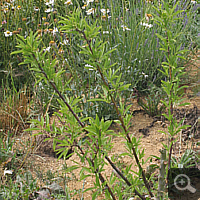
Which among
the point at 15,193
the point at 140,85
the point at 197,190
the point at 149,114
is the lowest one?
the point at 15,193

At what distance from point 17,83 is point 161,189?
9.78 feet

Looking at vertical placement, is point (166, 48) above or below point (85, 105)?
above

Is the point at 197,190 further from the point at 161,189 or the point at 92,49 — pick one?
the point at 92,49

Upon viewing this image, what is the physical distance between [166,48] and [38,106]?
2.08 meters

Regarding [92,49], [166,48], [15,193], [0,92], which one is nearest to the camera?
[92,49]

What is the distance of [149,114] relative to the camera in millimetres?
2592

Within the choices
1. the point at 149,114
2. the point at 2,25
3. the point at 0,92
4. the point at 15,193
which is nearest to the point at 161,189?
the point at 15,193

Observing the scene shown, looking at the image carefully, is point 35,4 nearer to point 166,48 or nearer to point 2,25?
point 2,25

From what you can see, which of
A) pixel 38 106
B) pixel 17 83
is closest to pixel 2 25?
pixel 17 83

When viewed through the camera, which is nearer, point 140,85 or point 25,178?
point 25,178

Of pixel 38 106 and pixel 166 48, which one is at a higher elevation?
pixel 166 48

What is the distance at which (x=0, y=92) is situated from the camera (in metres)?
3.36

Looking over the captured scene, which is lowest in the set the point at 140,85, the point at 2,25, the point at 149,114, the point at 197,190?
the point at 197,190

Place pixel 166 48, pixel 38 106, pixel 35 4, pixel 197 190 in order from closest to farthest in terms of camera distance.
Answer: pixel 166 48
pixel 197 190
pixel 38 106
pixel 35 4
